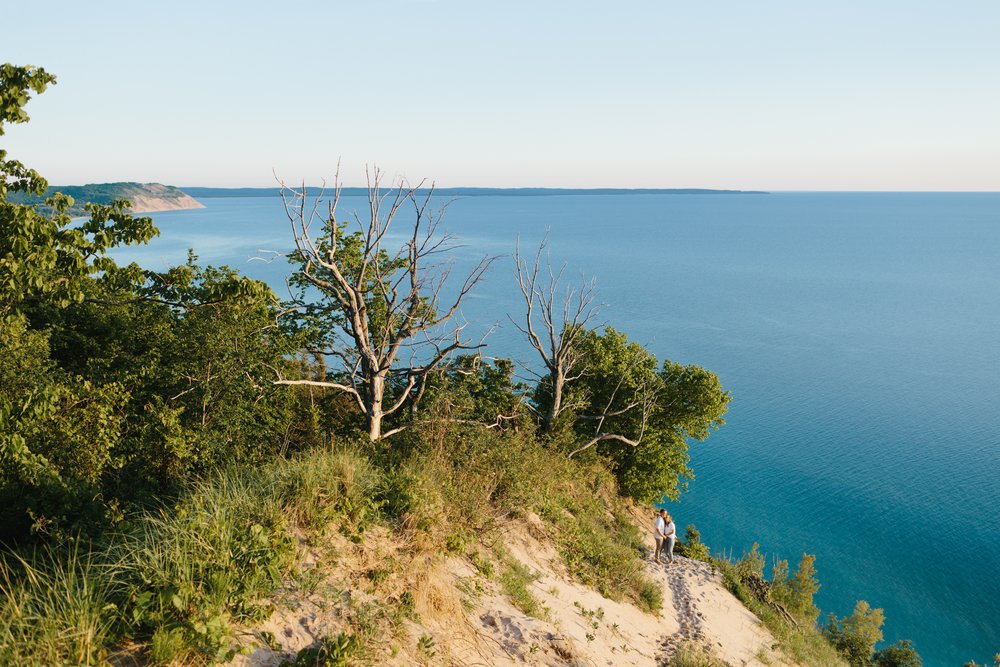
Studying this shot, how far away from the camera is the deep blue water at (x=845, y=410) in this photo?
31.9m

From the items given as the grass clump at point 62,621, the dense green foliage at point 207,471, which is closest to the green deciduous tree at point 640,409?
the dense green foliage at point 207,471

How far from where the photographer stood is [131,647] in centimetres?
547

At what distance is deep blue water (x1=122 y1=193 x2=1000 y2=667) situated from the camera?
31891mm

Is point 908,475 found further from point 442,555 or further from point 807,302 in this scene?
point 807,302

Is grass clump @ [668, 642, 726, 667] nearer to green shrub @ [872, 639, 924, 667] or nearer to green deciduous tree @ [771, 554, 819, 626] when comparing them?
green deciduous tree @ [771, 554, 819, 626]

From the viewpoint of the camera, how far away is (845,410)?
49.8 metres

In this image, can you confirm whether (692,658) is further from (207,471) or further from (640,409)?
(640,409)

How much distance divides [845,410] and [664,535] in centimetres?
4157

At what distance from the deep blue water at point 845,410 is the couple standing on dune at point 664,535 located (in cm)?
1926

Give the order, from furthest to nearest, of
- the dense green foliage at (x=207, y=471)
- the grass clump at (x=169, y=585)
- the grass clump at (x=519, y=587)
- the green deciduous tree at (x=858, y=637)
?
1. the green deciduous tree at (x=858, y=637)
2. the grass clump at (x=519, y=587)
3. the dense green foliage at (x=207, y=471)
4. the grass clump at (x=169, y=585)

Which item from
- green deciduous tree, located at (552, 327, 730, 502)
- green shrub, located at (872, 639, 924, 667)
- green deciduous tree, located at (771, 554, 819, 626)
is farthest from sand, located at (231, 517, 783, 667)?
green deciduous tree, located at (552, 327, 730, 502)

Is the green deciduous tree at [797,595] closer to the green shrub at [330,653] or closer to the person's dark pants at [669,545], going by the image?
the person's dark pants at [669,545]

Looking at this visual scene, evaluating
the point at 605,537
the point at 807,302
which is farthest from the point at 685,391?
the point at 807,302

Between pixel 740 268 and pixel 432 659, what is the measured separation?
11813 cm
